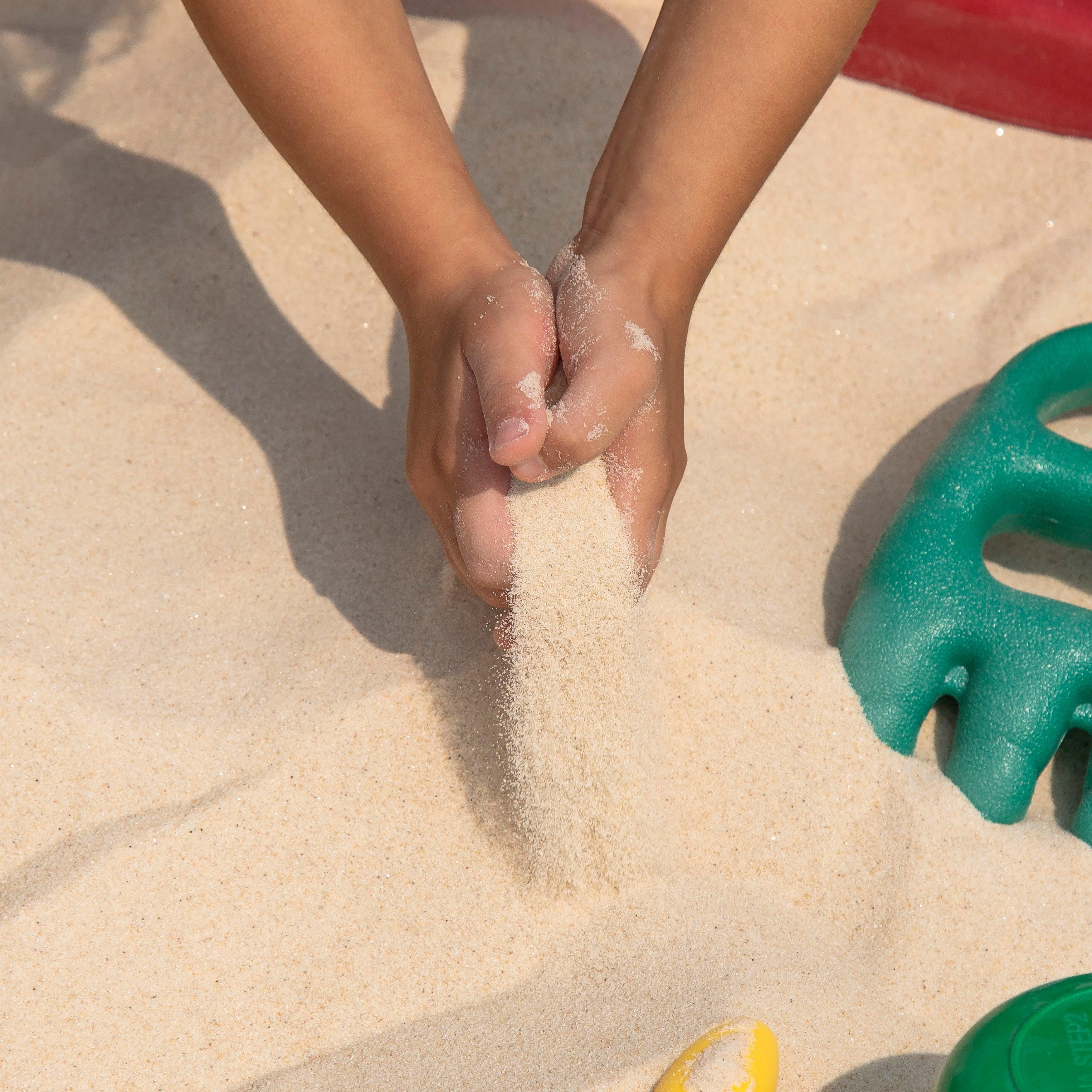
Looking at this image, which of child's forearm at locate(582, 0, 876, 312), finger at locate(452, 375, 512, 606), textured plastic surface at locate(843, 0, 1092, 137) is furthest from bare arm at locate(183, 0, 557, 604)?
textured plastic surface at locate(843, 0, 1092, 137)

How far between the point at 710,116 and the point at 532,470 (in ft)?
1.33

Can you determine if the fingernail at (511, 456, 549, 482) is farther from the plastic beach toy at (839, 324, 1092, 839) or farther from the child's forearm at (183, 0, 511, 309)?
the plastic beach toy at (839, 324, 1092, 839)

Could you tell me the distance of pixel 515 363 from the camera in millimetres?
889

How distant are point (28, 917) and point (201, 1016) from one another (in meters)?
0.17

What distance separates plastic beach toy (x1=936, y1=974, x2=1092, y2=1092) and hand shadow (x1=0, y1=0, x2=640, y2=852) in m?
0.45

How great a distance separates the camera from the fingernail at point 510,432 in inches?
33.5

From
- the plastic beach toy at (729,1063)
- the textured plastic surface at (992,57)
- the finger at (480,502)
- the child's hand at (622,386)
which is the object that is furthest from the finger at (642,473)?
the textured plastic surface at (992,57)

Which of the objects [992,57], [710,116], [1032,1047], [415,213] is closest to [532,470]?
[415,213]

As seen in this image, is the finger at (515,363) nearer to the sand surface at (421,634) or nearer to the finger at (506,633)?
the finger at (506,633)

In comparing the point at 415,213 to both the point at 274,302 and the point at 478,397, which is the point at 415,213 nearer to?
the point at 478,397

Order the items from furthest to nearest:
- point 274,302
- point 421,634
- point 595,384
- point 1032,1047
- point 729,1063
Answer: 1. point 274,302
2. point 421,634
3. point 595,384
4. point 729,1063
5. point 1032,1047

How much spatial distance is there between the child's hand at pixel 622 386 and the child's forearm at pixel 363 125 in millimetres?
94

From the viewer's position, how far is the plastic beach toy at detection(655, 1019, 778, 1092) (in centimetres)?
78

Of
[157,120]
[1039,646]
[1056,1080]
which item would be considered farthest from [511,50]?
[1056,1080]
